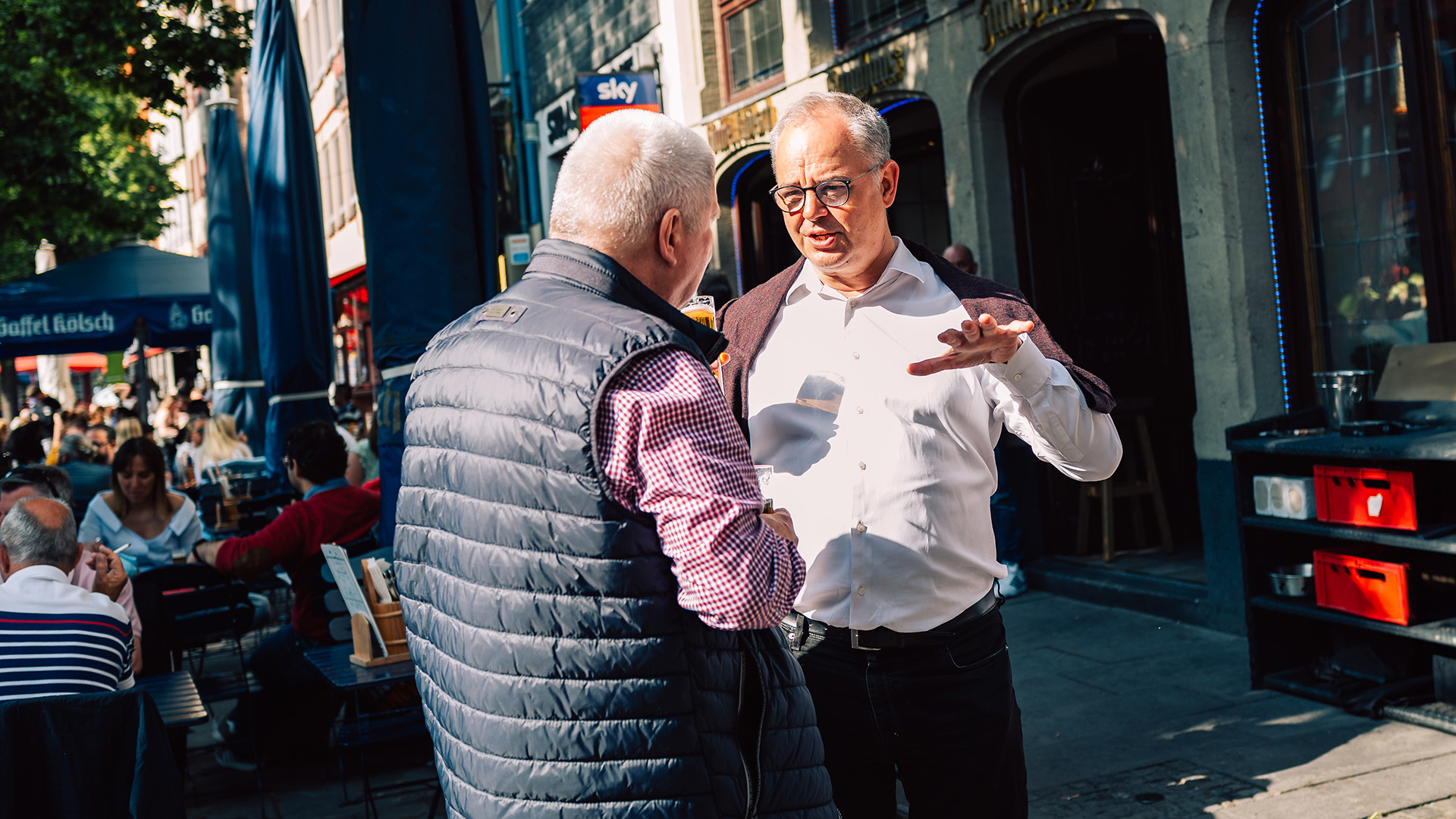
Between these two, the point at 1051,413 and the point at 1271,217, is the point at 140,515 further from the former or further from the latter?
the point at 1271,217

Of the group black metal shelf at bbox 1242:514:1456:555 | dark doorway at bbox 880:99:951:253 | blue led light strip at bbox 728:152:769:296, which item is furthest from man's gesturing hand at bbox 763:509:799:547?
blue led light strip at bbox 728:152:769:296

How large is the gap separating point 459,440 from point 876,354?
986 millimetres

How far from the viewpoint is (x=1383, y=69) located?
18.9 feet

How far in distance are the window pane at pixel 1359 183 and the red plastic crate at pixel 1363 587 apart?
4.31 feet

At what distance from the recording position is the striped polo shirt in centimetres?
358

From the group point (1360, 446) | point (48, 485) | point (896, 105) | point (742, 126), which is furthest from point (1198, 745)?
point (742, 126)

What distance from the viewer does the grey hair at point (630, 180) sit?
180 cm

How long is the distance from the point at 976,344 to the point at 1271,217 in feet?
15.9

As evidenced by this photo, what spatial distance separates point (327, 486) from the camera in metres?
5.77

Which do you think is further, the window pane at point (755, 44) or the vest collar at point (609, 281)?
the window pane at point (755, 44)

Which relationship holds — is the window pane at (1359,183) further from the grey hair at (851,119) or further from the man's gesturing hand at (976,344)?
the man's gesturing hand at (976,344)

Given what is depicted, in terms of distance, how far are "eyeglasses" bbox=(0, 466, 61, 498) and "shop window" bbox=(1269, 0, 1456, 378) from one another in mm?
6192

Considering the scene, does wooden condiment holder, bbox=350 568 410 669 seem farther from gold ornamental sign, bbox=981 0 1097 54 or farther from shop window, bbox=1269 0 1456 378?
gold ornamental sign, bbox=981 0 1097 54

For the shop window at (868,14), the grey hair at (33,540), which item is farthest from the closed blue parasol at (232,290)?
the grey hair at (33,540)
